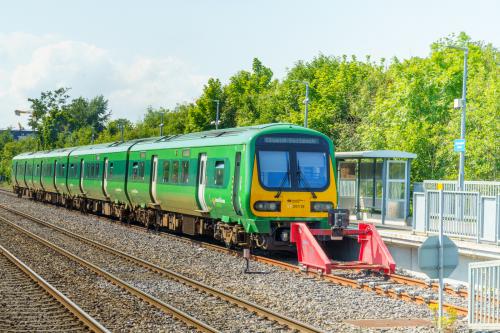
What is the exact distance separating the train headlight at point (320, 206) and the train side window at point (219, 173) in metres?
2.51

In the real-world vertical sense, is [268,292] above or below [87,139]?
below

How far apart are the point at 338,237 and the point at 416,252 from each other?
183cm

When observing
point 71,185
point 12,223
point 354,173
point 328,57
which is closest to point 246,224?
point 354,173

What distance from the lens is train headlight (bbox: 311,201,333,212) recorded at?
19.5 meters

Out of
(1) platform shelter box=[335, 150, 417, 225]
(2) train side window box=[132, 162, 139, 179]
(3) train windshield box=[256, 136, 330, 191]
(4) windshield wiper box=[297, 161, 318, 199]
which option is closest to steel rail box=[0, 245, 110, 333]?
(3) train windshield box=[256, 136, 330, 191]

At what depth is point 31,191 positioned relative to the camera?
55344mm

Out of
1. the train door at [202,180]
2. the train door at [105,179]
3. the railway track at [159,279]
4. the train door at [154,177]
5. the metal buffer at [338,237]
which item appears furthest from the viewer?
the train door at [105,179]

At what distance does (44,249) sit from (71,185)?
62.7 feet

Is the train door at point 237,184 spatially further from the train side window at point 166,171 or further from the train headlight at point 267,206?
Result: the train side window at point 166,171

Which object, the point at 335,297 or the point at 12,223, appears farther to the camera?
the point at 12,223

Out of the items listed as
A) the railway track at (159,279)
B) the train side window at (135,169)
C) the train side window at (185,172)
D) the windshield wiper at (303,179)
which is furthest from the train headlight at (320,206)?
the train side window at (135,169)

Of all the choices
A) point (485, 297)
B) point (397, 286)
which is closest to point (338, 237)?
point (397, 286)

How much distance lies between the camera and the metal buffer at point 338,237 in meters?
16.5

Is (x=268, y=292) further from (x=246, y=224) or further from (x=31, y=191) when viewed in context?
(x=31, y=191)
